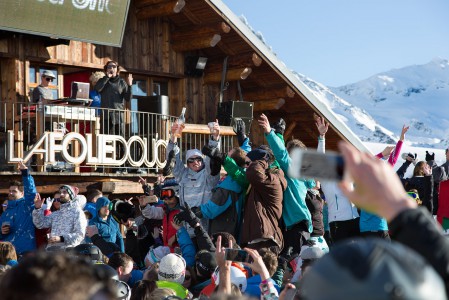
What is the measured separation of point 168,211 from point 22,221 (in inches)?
82.8

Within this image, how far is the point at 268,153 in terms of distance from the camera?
9.30 metres

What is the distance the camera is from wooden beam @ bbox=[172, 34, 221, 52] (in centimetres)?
1547

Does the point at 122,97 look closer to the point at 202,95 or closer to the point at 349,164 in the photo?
the point at 202,95

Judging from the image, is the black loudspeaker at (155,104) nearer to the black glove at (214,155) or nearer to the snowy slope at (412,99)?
the black glove at (214,155)

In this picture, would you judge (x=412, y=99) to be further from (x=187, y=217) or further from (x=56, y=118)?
(x=187, y=217)

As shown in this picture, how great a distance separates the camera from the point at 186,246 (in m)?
8.95

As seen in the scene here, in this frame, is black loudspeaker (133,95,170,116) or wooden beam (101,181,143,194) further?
black loudspeaker (133,95,170,116)

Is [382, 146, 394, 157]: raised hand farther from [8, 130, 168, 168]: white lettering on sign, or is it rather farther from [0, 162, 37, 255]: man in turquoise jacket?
[8, 130, 168, 168]: white lettering on sign

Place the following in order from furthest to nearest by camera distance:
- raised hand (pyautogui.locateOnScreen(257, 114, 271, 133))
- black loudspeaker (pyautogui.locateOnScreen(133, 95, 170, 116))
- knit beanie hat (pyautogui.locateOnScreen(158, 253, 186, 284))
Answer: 1. black loudspeaker (pyautogui.locateOnScreen(133, 95, 170, 116))
2. raised hand (pyautogui.locateOnScreen(257, 114, 271, 133))
3. knit beanie hat (pyautogui.locateOnScreen(158, 253, 186, 284))

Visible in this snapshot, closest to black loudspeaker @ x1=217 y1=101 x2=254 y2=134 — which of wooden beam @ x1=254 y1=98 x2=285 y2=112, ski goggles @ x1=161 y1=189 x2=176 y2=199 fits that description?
wooden beam @ x1=254 y1=98 x2=285 y2=112

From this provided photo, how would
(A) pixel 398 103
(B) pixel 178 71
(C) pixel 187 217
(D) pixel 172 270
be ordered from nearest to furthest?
(D) pixel 172 270 < (C) pixel 187 217 < (B) pixel 178 71 < (A) pixel 398 103

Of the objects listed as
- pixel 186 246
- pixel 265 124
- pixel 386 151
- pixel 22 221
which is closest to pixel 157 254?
pixel 186 246

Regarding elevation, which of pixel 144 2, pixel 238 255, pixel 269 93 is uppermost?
pixel 144 2

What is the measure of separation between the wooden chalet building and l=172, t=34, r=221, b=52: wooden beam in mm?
19
